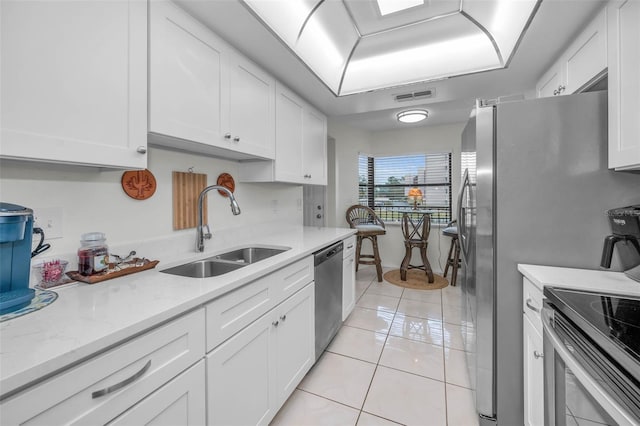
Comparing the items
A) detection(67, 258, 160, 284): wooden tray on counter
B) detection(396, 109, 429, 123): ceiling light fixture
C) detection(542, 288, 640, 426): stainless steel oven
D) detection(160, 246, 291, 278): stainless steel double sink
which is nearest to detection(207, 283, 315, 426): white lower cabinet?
detection(160, 246, 291, 278): stainless steel double sink

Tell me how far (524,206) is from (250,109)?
1.73 metres

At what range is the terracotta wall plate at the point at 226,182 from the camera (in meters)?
1.95

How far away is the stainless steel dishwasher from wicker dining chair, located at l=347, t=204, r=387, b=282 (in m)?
1.55

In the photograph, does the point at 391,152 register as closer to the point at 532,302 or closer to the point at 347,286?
the point at 347,286

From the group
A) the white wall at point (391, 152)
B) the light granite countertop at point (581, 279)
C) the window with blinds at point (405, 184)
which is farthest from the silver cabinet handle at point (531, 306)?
the window with blinds at point (405, 184)

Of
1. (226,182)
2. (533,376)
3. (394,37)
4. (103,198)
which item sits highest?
(394,37)

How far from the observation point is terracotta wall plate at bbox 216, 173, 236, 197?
6.39ft

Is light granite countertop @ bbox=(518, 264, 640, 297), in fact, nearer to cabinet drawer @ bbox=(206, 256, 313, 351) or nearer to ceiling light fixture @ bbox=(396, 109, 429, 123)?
cabinet drawer @ bbox=(206, 256, 313, 351)

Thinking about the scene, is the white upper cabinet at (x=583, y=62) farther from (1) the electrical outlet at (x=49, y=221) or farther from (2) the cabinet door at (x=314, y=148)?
(1) the electrical outlet at (x=49, y=221)

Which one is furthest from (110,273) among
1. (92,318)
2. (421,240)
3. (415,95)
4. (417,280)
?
(417,280)

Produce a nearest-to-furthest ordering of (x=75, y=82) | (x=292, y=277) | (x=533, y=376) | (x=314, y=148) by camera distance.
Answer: (x=75, y=82), (x=533, y=376), (x=292, y=277), (x=314, y=148)

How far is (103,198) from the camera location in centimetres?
125

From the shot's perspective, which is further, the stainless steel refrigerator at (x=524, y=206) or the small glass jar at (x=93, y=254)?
the stainless steel refrigerator at (x=524, y=206)

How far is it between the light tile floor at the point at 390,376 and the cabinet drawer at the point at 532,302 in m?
0.72
